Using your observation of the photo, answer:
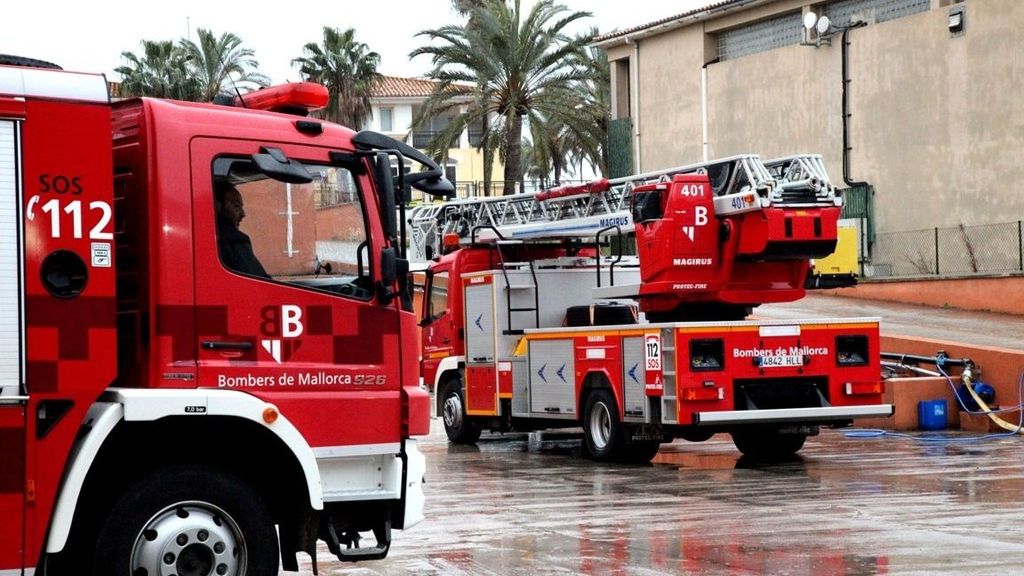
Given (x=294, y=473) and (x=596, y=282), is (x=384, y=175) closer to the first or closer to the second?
(x=294, y=473)

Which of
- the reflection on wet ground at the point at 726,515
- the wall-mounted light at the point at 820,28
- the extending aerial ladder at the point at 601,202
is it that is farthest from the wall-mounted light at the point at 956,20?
the reflection on wet ground at the point at 726,515

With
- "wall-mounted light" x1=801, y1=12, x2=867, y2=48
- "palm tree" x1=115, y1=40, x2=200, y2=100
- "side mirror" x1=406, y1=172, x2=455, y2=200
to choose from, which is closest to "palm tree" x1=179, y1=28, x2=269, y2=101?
"palm tree" x1=115, y1=40, x2=200, y2=100

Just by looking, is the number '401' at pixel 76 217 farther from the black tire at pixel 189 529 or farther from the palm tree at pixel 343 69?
the palm tree at pixel 343 69

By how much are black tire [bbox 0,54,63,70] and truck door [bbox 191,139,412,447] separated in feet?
2.72

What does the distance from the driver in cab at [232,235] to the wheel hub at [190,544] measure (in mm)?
1271

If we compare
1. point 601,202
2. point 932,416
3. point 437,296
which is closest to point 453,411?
point 437,296

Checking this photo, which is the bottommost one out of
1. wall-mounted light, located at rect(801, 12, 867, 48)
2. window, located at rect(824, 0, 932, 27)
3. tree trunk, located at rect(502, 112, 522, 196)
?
tree trunk, located at rect(502, 112, 522, 196)

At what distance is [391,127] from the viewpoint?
9138cm

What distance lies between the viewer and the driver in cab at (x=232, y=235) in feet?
25.7

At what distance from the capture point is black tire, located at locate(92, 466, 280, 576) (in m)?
7.34

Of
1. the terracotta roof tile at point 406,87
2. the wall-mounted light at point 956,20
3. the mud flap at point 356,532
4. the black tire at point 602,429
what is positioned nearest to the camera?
the mud flap at point 356,532

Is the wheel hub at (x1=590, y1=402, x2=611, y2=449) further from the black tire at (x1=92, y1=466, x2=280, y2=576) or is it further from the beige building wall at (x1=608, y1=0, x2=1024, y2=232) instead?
the beige building wall at (x1=608, y1=0, x2=1024, y2=232)

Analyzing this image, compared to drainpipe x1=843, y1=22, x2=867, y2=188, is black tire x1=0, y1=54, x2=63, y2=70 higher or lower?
lower

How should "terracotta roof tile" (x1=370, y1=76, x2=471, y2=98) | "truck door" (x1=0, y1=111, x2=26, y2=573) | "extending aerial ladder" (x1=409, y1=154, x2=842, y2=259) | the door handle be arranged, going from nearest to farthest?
"truck door" (x1=0, y1=111, x2=26, y2=573)
the door handle
"extending aerial ladder" (x1=409, y1=154, x2=842, y2=259)
"terracotta roof tile" (x1=370, y1=76, x2=471, y2=98)
